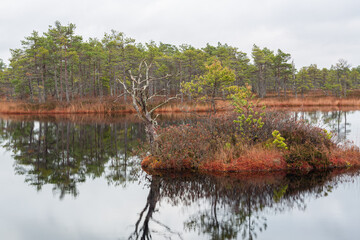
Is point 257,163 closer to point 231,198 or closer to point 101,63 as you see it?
point 231,198

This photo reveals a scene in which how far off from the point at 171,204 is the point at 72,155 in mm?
9215

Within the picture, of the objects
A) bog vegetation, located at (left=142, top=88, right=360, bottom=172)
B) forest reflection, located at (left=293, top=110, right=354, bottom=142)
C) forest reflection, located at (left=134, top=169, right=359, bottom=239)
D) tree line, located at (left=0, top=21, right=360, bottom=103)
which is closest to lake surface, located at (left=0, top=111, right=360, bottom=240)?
forest reflection, located at (left=134, top=169, right=359, bottom=239)

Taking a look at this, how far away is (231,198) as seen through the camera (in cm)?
772

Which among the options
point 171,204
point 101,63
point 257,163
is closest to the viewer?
point 171,204

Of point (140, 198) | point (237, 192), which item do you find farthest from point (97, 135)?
point (237, 192)

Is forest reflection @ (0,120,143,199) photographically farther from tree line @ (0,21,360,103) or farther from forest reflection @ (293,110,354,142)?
tree line @ (0,21,360,103)

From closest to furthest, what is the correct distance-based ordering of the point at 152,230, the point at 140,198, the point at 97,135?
the point at 152,230 → the point at 140,198 → the point at 97,135

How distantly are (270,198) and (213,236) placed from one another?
2625mm

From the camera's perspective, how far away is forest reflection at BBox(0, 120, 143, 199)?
10.6m

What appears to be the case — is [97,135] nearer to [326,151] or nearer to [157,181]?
[157,181]

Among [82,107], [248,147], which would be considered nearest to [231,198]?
[248,147]

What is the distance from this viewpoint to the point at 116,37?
163ft

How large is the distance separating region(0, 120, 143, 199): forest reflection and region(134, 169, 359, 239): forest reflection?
8.38ft

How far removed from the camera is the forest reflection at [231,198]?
622 cm
